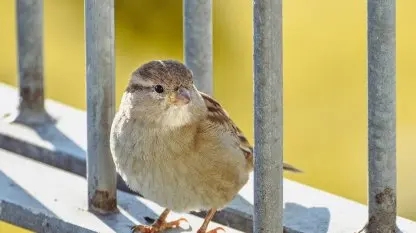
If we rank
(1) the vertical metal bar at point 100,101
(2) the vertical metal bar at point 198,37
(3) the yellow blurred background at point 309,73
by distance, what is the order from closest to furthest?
1. (1) the vertical metal bar at point 100,101
2. (2) the vertical metal bar at point 198,37
3. (3) the yellow blurred background at point 309,73

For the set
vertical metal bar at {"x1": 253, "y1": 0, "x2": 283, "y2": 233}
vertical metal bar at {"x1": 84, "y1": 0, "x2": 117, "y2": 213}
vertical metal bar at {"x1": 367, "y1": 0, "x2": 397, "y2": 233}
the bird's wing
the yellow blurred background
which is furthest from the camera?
the yellow blurred background

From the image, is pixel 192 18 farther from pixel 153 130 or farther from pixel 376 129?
pixel 376 129

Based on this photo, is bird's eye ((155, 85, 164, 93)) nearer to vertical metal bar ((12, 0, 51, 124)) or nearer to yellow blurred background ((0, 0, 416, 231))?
vertical metal bar ((12, 0, 51, 124))

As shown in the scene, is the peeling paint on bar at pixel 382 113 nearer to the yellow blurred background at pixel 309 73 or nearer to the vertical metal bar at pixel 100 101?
the vertical metal bar at pixel 100 101

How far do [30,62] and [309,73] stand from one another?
1.35 metres

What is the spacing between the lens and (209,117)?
179 inches

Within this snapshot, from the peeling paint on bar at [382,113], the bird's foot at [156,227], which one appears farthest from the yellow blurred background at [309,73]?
the peeling paint on bar at [382,113]

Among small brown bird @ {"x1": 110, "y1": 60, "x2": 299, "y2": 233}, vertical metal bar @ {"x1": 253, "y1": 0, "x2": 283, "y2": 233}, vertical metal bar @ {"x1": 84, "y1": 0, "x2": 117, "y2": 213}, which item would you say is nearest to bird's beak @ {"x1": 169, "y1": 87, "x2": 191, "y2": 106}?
small brown bird @ {"x1": 110, "y1": 60, "x2": 299, "y2": 233}

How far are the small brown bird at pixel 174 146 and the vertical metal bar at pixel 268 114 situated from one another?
69 cm

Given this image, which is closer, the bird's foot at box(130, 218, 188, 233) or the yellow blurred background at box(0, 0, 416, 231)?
the bird's foot at box(130, 218, 188, 233)

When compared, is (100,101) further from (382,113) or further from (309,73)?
A: (309,73)

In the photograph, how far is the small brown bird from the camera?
4465mm

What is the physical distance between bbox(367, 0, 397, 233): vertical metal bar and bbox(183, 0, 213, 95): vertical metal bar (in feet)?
2.34

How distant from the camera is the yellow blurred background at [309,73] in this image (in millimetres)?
5719
